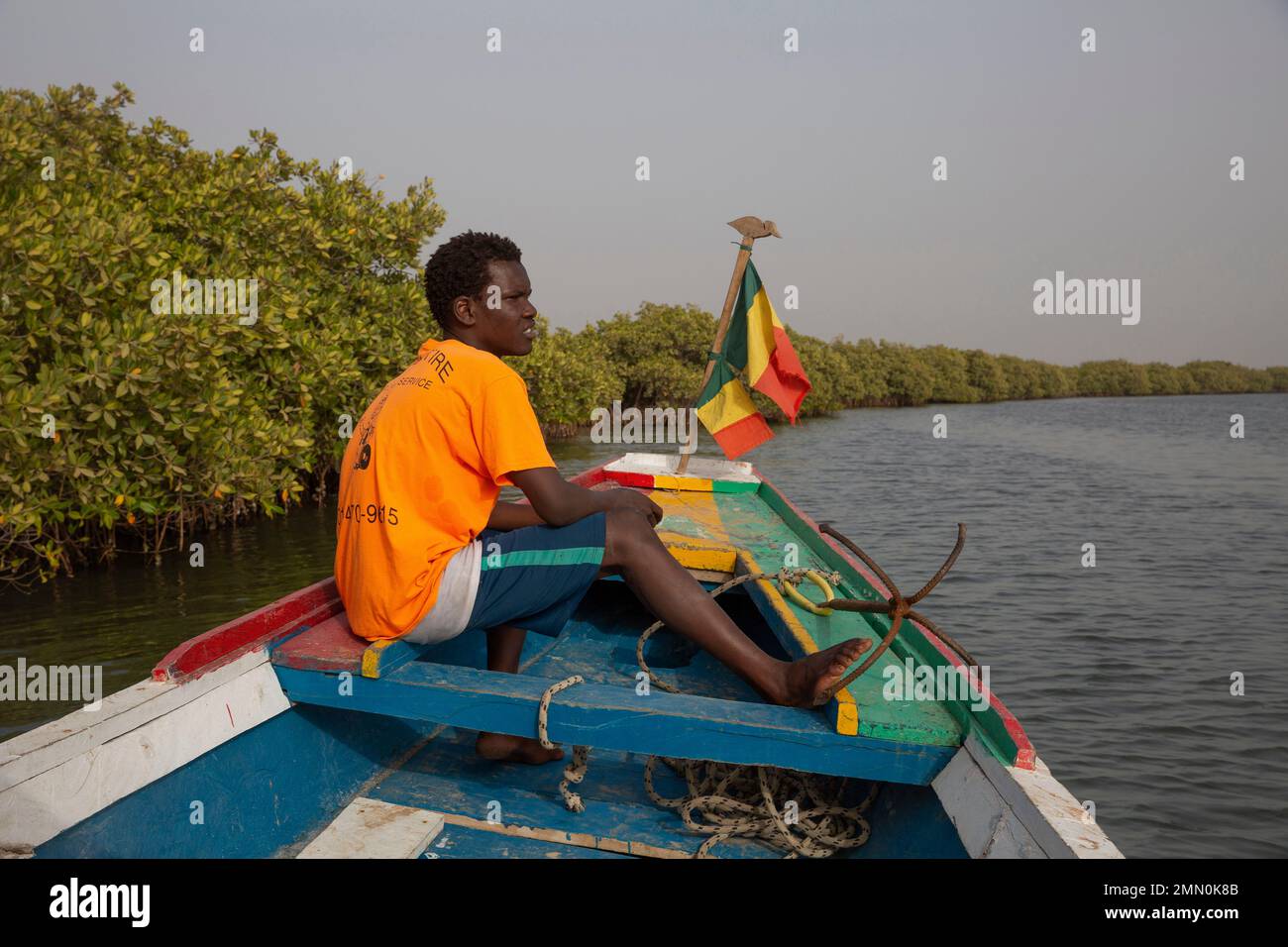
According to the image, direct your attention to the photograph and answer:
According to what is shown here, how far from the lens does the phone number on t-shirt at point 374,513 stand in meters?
2.54

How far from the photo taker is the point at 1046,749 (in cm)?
546

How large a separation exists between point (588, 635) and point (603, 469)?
9.20ft

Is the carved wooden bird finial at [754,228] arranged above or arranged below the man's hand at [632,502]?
above

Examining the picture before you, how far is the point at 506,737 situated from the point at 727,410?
4.25m

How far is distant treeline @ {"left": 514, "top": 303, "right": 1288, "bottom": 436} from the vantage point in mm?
22734

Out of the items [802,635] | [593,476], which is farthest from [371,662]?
[593,476]

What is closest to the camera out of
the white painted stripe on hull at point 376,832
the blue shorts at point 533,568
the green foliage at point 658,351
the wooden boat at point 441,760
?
the wooden boat at point 441,760

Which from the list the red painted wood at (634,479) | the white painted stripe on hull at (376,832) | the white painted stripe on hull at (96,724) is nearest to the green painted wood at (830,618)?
the red painted wood at (634,479)

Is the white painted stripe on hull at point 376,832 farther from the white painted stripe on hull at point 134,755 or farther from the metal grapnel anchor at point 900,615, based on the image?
the metal grapnel anchor at point 900,615

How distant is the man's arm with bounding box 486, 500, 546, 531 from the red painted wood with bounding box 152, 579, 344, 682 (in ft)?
2.17

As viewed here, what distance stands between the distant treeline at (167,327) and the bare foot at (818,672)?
245 inches

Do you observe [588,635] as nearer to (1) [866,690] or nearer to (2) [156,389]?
(1) [866,690]
